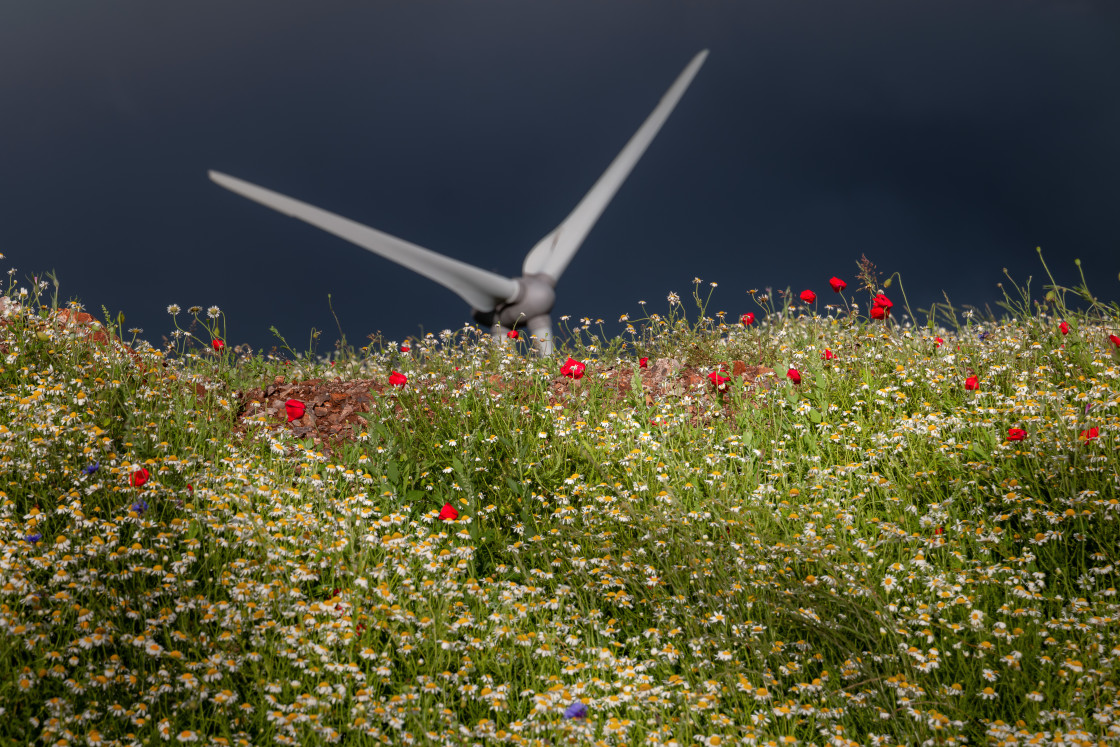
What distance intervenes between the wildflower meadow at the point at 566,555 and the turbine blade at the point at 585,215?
9645 millimetres

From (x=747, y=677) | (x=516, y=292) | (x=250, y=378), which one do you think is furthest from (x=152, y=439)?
(x=516, y=292)

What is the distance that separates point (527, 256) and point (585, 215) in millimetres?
1484

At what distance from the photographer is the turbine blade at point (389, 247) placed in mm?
13117

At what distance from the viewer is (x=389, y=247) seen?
43.1ft

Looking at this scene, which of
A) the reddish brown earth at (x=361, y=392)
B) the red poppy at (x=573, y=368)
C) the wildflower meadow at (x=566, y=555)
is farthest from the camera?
the reddish brown earth at (x=361, y=392)

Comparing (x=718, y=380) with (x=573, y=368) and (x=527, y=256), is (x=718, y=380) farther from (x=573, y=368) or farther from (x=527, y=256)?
(x=527, y=256)

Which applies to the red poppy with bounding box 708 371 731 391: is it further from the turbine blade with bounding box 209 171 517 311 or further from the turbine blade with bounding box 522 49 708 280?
the turbine blade with bounding box 522 49 708 280

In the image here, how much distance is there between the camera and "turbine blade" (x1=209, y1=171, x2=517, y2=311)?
13117 mm

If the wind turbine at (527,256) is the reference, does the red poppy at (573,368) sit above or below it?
below

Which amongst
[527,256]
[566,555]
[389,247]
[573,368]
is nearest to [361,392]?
[573,368]

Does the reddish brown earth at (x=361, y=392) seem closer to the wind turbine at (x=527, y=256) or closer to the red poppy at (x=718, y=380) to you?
the red poppy at (x=718, y=380)

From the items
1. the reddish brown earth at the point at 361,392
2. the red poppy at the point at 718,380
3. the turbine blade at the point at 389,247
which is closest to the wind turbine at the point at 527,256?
the turbine blade at the point at 389,247

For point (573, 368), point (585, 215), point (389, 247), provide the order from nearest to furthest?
point (573, 368) < point (389, 247) < point (585, 215)

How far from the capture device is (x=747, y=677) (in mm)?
3902
